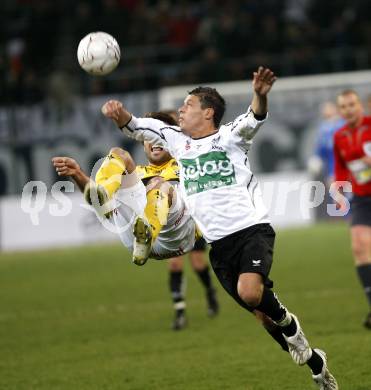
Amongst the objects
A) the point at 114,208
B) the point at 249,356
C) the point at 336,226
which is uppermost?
the point at 114,208

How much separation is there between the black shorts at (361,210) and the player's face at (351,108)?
0.85 m

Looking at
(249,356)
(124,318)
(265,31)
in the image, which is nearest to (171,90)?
(265,31)

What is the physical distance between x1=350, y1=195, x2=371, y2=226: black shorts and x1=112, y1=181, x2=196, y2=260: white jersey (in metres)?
2.53

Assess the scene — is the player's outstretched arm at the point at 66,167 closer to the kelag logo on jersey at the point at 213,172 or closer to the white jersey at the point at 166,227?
the kelag logo on jersey at the point at 213,172

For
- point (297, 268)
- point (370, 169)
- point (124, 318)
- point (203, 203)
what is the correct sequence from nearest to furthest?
point (203, 203) < point (370, 169) < point (124, 318) < point (297, 268)

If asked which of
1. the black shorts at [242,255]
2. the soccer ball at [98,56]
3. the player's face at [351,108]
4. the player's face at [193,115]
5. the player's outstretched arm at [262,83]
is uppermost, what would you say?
the soccer ball at [98,56]

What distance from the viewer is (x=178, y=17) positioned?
24750 mm

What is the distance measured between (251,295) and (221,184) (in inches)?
35.3

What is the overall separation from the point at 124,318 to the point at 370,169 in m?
3.75

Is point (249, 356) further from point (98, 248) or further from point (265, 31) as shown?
point (265, 31)

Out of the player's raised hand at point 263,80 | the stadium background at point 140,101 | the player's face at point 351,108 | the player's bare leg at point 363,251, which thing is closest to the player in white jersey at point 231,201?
the player's raised hand at point 263,80

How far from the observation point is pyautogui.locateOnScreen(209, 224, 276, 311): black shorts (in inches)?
269

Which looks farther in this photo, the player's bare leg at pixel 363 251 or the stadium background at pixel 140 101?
the stadium background at pixel 140 101

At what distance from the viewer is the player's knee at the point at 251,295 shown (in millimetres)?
6656
